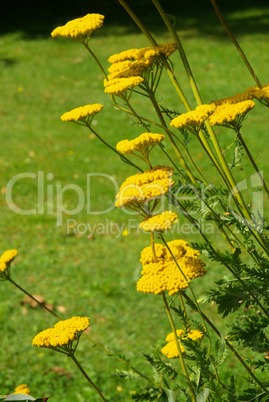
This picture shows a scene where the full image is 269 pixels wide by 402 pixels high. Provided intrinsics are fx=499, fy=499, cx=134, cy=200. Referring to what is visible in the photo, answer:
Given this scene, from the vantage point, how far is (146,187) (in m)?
1.12

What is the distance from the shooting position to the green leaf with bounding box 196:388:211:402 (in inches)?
43.1

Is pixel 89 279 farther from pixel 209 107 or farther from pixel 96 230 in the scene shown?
pixel 209 107

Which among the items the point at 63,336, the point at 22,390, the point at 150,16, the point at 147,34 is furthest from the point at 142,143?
the point at 150,16

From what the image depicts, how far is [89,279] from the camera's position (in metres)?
3.67

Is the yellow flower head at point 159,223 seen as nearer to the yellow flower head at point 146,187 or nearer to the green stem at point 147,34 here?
the yellow flower head at point 146,187

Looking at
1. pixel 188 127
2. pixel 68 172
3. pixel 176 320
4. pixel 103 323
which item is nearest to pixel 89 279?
pixel 103 323

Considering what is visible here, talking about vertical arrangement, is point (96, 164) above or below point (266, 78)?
below

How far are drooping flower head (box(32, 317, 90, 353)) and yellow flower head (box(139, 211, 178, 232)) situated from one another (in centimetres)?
35

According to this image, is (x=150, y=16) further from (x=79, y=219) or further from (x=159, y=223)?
(x=159, y=223)

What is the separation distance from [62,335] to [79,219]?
Answer: 3133 mm

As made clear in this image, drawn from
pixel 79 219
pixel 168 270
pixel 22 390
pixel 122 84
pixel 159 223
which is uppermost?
pixel 122 84

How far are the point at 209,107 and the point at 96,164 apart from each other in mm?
4057

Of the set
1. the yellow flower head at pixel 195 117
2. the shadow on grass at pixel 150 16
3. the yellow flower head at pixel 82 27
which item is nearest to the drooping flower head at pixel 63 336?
the yellow flower head at pixel 195 117

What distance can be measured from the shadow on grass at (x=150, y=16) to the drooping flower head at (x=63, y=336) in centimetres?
815
